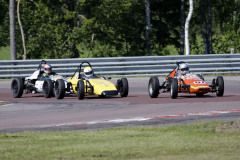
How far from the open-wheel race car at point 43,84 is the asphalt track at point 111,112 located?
0.29m

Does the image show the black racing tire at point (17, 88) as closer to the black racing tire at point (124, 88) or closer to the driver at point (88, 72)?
the driver at point (88, 72)

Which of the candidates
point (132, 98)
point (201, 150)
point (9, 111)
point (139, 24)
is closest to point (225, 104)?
point (132, 98)

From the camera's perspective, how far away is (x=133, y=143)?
8094mm

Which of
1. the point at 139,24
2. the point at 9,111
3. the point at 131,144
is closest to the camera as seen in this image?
the point at 131,144

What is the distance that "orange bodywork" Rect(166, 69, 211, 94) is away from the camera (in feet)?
51.4

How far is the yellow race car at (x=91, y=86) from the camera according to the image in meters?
16.0

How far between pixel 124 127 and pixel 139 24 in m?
23.3

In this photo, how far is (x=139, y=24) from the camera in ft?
108

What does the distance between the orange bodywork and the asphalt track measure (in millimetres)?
280

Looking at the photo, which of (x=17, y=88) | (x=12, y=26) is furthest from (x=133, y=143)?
(x=12, y=26)

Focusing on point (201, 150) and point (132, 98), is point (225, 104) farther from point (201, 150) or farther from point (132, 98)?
point (201, 150)

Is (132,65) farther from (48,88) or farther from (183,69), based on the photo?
(48,88)

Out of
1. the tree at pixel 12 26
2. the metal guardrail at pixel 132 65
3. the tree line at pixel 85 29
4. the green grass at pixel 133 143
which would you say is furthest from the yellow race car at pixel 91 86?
the tree line at pixel 85 29

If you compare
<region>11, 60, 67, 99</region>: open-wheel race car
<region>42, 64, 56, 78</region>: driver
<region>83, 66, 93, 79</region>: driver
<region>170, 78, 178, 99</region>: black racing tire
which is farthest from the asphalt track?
<region>42, 64, 56, 78</region>: driver
